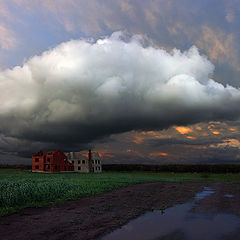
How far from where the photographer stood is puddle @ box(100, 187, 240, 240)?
340 inches

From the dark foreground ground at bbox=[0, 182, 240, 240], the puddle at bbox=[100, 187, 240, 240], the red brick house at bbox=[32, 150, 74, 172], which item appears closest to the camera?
the puddle at bbox=[100, 187, 240, 240]

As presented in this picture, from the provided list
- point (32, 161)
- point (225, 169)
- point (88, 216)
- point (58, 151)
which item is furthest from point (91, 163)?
point (88, 216)

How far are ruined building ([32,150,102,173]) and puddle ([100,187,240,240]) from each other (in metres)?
70.6

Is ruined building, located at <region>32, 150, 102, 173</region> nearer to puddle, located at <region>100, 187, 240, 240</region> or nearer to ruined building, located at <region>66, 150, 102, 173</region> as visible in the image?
ruined building, located at <region>66, 150, 102, 173</region>

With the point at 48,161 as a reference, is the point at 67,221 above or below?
above

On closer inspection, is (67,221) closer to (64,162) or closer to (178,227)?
(178,227)

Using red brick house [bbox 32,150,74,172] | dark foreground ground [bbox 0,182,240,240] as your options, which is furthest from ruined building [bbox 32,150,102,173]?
dark foreground ground [bbox 0,182,240,240]

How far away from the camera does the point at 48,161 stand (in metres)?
78.4

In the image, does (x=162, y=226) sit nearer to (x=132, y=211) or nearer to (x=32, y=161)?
(x=132, y=211)

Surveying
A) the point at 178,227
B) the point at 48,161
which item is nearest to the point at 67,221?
the point at 178,227

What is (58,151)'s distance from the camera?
8106 cm

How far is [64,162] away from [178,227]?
78247 mm

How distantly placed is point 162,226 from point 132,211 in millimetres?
3302

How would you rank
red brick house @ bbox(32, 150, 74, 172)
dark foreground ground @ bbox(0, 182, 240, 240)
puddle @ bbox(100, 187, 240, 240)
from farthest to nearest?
red brick house @ bbox(32, 150, 74, 172) < dark foreground ground @ bbox(0, 182, 240, 240) < puddle @ bbox(100, 187, 240, 240)
